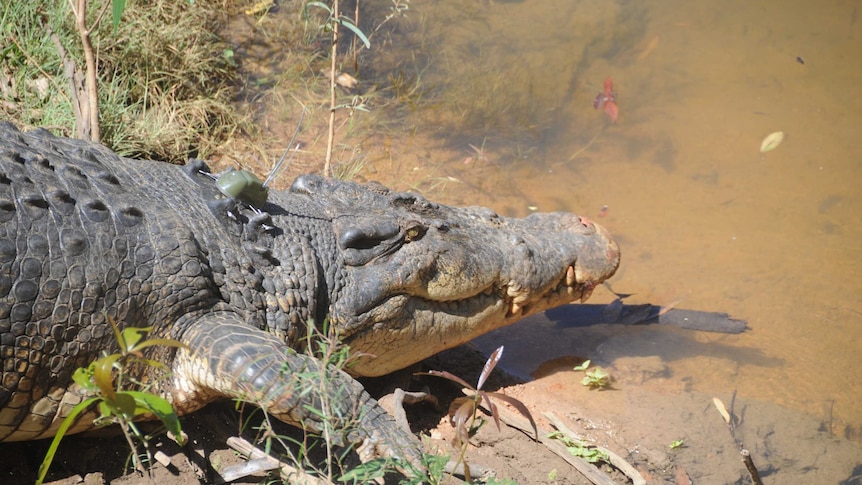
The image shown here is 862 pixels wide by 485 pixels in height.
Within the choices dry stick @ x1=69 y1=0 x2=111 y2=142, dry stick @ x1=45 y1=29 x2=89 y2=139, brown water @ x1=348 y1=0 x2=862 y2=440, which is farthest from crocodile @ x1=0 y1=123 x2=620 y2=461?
brown water @ x1=348 y1=0 x2=862 y2=440

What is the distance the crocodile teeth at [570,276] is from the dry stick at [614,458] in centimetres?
72

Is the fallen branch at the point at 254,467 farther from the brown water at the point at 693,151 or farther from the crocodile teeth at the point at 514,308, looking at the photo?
the brown water at the point at 693,151

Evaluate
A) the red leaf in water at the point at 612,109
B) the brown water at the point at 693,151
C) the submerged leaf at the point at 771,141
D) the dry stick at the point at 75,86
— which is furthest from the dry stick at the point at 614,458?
the submerged leaf at the point at 771,141

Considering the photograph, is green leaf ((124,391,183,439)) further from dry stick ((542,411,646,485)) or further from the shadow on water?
the shadow on water

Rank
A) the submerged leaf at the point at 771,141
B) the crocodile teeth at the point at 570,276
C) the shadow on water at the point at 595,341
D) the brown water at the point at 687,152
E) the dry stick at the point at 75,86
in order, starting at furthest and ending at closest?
the submerged leaf at the point at 771,141
the brown water at the point at 687,152
the shadow on water at the point at 595,341
the dry stick at the point at 75,86
the crocodile teeth at the point at 570,276

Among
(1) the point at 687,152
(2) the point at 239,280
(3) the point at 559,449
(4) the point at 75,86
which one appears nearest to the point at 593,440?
(3) the point at 559,449

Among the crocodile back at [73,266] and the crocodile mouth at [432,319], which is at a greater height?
the crocodile back at [73,266]

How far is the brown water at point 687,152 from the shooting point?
5.11 m

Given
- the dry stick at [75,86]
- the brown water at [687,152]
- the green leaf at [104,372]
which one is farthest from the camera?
the brown water at [687,152]

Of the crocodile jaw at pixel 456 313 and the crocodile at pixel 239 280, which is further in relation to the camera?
the crocodile jaw at pixel 456 313

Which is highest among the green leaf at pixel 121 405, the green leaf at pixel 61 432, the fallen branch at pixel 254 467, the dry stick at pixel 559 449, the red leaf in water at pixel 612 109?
the green leaf at pixel 121 405

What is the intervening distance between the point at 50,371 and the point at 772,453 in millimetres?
3470

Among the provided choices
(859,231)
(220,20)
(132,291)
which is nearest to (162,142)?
(220,20)

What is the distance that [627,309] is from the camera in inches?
205
